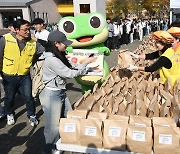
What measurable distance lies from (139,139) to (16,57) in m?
2.64

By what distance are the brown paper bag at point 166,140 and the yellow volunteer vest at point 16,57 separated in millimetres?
2664

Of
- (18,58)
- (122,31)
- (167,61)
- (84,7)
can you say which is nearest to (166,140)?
(167,61)

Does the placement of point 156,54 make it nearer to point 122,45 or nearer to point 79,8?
point 122,45

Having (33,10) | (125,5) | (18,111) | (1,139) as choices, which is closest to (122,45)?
(18,111)

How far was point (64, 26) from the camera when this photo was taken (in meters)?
4.39

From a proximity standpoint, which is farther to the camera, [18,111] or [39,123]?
[18,111]

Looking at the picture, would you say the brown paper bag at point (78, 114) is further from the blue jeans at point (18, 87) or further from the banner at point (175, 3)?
the banner at point (175, 3)

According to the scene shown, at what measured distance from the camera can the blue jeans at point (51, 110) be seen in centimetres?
326

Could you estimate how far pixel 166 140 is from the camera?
225 cm

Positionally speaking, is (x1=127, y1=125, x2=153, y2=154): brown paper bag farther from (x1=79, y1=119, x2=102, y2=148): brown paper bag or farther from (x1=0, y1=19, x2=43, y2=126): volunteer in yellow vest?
(x1=0, y1=19, x2=43, y2=126): volunteer in yellow vest

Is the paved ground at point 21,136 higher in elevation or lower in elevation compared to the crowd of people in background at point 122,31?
lower

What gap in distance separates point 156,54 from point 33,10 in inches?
1152

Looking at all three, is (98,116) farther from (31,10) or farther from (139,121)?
(31,10)

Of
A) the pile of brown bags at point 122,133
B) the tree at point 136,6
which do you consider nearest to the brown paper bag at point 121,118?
the pile of brown bags at point 122,133
